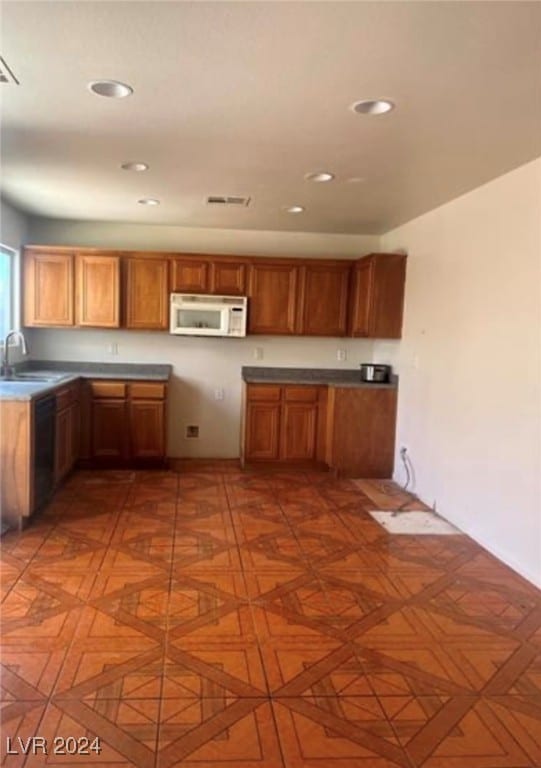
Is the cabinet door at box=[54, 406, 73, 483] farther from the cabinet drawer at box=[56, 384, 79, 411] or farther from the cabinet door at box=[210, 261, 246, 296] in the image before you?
the cabinet door at box=[210, 261, 246, 296]

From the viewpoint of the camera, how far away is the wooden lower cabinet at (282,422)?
5.70 meters

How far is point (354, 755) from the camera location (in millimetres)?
1919

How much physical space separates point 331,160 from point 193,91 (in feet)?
3.91

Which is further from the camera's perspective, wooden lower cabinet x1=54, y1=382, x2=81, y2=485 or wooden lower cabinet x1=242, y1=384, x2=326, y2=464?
wooden lower cabinet x1=242, y1=384, x2=326, y2=464

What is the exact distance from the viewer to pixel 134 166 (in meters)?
3.80

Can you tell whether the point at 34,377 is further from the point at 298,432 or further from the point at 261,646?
the point at 261,646

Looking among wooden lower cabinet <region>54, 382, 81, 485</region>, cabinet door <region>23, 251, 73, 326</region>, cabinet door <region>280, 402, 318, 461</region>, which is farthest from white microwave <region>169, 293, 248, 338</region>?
wooden lower cabinet <region>54, 382, 81, 485</region>

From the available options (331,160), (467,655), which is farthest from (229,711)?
(331,160)

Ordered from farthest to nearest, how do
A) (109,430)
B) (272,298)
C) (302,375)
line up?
(302,375)
(272,298)
(109,430)

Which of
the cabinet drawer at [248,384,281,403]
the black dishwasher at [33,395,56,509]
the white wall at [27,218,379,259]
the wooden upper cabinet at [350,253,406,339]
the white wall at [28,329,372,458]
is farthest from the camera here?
the white wall at [28,329,372,458]

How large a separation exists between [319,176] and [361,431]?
256 centimetres

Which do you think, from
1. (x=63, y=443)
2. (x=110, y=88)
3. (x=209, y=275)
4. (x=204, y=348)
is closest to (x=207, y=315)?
(x=209, y=275)

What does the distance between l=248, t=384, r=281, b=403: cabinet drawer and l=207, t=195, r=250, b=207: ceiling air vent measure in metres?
1.72

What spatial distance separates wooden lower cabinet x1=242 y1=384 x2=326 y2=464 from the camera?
5703 millimetres
